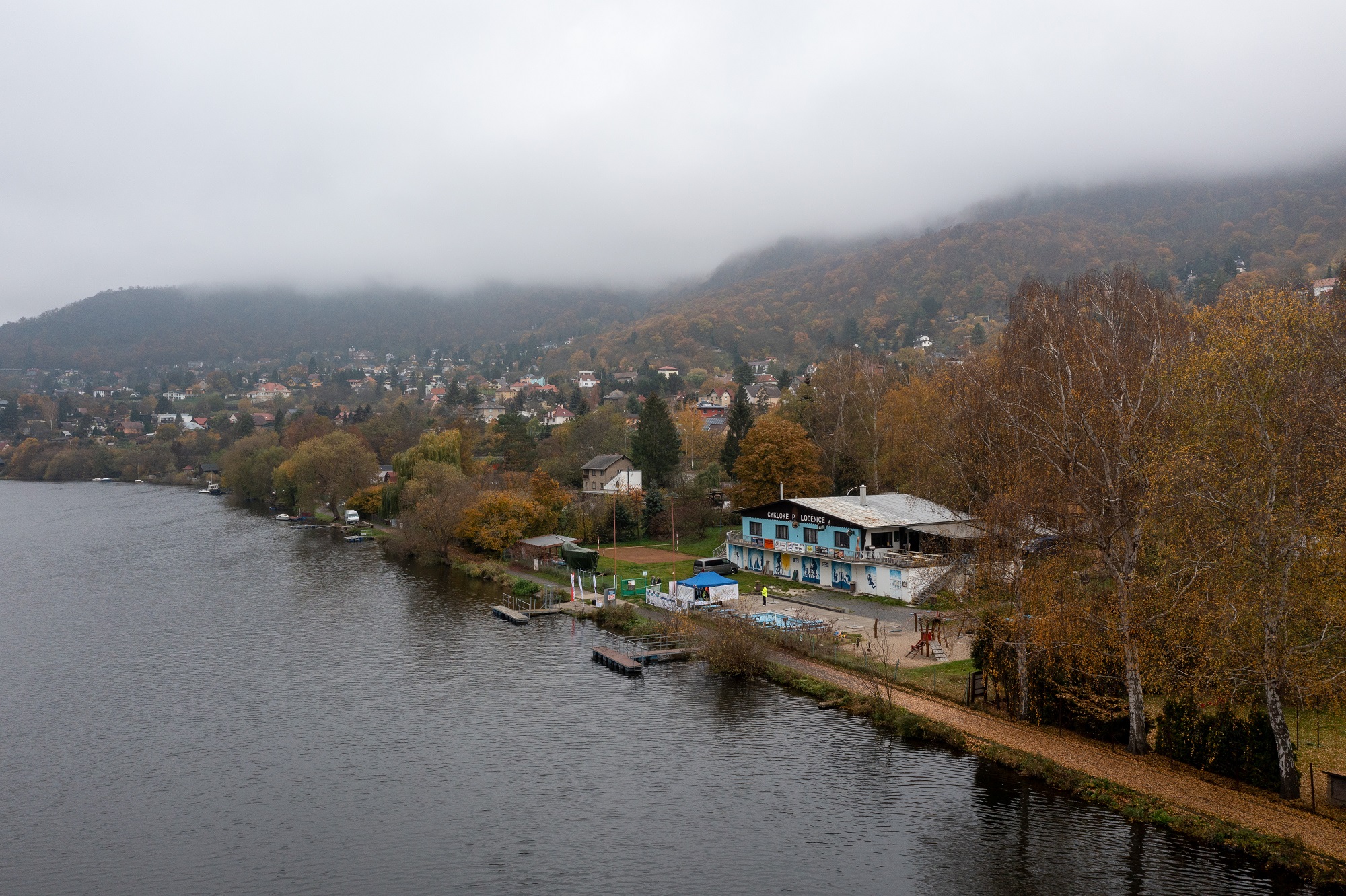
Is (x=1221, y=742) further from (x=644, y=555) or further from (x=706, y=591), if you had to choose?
(x=644, y=555)

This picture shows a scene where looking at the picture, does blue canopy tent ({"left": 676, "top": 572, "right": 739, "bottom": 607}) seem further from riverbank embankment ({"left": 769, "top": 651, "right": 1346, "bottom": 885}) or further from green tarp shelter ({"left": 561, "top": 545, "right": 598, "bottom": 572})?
riverbank embankment ({"left": 769, "top": 651, "right": 1346, "bottom": 885})

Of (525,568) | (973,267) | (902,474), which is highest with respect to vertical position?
(973,267)

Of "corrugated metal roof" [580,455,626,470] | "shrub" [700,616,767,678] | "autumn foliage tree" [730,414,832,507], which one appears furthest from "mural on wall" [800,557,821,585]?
A: "corrugated metal roof" [580,455,626,470]

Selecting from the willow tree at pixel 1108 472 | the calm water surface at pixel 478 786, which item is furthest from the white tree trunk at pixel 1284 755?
the willow tree at pixel 1108 472

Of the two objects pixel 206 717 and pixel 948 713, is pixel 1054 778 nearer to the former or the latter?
pixel 948 713

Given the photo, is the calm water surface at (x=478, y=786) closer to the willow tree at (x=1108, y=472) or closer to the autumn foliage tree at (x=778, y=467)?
the willow tree at (x=1108, y=472)

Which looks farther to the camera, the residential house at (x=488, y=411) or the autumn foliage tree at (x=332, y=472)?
the residential house at (x=488, y=411)

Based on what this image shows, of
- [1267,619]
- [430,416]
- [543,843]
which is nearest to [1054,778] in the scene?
[1267,619]
